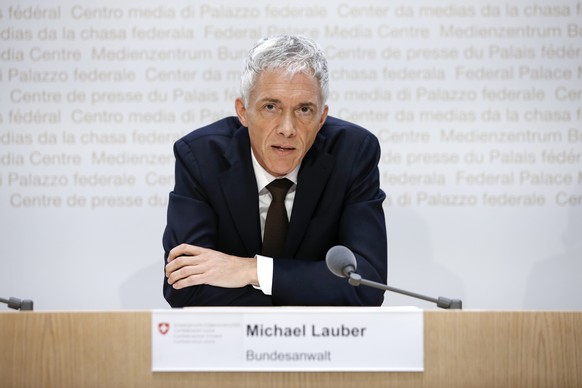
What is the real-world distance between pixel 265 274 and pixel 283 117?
0.60 meters

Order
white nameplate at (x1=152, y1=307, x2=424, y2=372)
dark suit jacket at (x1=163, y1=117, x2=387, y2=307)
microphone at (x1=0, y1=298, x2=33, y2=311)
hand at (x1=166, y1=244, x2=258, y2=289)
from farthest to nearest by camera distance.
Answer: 1. dark suit jacket at (x1=163, y1=117, x2=387, y2=307)
2. hand at (x1=166, y1=244, x2=258, y2=289)
3. microphone at (x1=0, y1=298, x2=33, y2=311)
4. white nameplate at (x1=152, y1=307, x2=424, y2=372)

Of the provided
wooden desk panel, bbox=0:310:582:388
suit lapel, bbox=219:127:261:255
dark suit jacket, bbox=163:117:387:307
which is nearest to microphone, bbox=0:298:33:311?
wooden desk panel, bbox=0:310:582:388

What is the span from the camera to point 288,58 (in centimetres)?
287

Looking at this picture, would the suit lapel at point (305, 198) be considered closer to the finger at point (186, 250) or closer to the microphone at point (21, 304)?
the finger at point (186, 250)

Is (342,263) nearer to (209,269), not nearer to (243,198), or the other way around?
(209,269)

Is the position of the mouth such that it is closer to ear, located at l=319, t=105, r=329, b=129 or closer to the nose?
the nose

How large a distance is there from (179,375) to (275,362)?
0.74ft

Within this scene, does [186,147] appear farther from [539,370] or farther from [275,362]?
[539,370]

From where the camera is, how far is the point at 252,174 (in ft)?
10.0

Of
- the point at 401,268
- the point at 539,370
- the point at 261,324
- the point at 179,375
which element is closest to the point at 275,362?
the point at 261,324

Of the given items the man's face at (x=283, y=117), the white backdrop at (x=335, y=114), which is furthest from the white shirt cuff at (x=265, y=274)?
the white backdrop at (x=335, y=114)

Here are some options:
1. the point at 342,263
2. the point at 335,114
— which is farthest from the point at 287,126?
the point at 335,114

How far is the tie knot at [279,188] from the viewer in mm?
3076

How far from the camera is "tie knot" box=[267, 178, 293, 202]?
3.08m
